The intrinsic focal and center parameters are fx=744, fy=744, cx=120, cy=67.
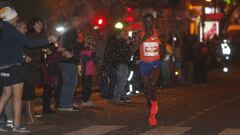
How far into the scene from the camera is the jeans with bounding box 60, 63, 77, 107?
53.7 feet

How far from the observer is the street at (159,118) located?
12.7 meters

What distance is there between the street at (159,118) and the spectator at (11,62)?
673 millimetres

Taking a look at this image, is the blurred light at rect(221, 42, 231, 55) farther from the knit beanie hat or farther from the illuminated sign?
the knit beanie hat

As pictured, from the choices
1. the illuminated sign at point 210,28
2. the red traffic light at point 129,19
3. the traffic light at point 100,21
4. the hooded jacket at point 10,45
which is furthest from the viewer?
the illuminated sign at point 210,28

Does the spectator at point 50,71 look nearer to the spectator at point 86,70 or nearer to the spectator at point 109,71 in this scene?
the spectator at point 86,70

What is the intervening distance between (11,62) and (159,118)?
352 cm

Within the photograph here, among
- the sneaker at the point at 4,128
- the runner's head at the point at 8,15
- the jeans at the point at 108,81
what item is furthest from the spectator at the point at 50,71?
the jeans at the point at 108,81

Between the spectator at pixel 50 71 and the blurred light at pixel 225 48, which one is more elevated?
the blurred light at pixel 225 48

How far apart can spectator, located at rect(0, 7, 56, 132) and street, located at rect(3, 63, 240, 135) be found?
0.67 m

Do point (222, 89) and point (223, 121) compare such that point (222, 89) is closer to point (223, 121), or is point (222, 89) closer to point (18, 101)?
point (223, 121)

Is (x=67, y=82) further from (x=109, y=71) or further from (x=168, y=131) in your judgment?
(x=168, y=131)

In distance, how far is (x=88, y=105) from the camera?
57.7 feet

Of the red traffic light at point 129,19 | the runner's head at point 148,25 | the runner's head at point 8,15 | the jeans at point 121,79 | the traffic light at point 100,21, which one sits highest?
the red traffic light at point 129,19

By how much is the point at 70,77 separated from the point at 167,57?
9.66 metres
